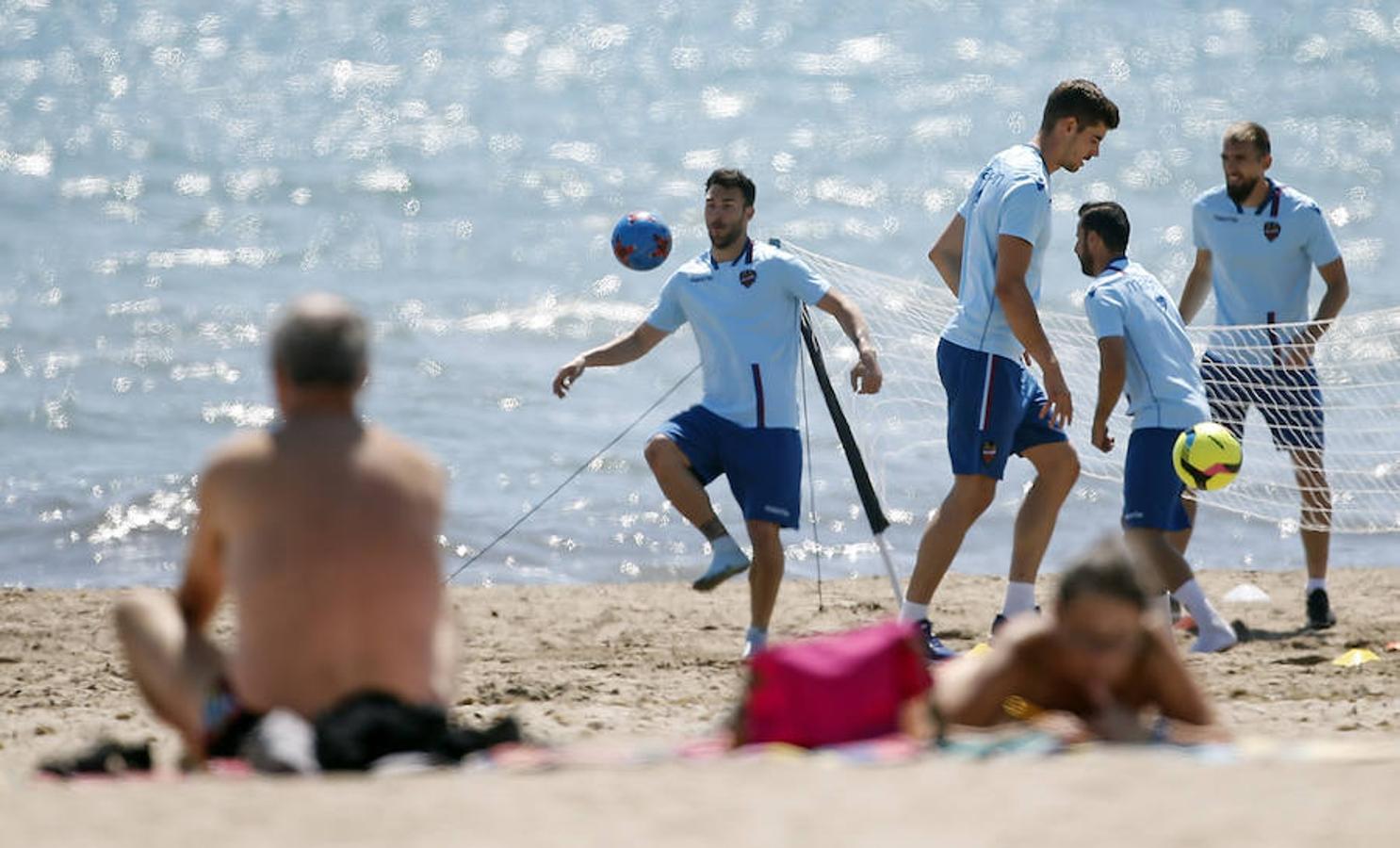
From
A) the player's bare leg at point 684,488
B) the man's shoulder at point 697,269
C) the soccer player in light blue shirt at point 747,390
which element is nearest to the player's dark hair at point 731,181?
the soccer player in light blue shirt at point 747,390

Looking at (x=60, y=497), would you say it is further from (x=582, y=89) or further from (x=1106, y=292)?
(x=582, y=89)

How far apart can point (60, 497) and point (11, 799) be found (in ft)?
25.3

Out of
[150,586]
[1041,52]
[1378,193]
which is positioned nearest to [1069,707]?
[150,586]

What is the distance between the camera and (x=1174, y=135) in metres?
24.9

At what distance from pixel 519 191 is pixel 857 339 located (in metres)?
14.2

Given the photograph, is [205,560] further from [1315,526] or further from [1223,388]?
[1315,526]

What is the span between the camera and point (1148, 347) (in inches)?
309

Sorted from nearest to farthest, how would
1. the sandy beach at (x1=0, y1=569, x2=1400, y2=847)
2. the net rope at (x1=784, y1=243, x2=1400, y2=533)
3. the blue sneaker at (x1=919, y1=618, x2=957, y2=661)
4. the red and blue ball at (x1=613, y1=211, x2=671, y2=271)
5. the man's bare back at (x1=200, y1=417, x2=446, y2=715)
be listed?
the sandy beach at (x1=0, y1=569, x2=1400, y2=847) → the man's bare back at (x1=200, y1=417, x2=446, y2=715) → the blue sneaker at (x1=919, y1=618, x2=957, y2=661) → the net rope at (x1=784, y1=243, x2=1400, y2=533) → the red and blue ball at (x1=613, y1=211, x2=671, y2=271)

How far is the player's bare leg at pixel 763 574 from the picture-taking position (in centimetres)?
803

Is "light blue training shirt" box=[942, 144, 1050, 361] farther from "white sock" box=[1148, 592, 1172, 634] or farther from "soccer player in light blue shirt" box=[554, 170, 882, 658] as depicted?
Result: "white sock" box=[1148, 592, 1172, 634]

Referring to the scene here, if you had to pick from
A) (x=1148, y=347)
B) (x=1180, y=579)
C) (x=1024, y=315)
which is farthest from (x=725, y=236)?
(x=1180, y=579)

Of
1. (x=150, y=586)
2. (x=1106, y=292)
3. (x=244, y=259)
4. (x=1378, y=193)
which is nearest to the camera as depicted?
(x=1106, y=292)

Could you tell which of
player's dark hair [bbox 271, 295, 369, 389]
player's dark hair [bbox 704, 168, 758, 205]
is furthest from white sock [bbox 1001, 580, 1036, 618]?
player's dark hair [bbox 271, 295, 369, 389]

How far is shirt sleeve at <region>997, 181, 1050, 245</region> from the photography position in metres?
7.70
